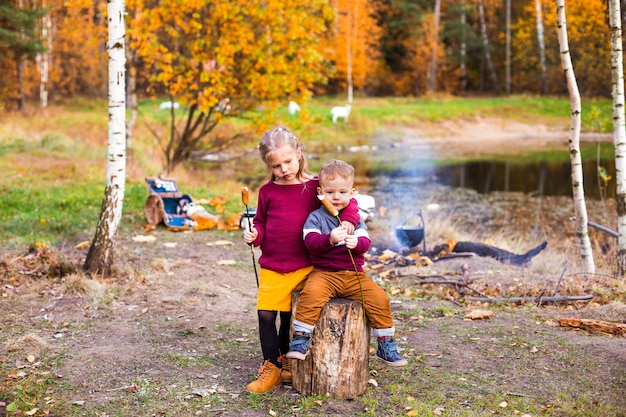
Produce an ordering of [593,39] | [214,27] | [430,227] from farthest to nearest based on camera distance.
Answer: [593,39], [214,27], [430,227]

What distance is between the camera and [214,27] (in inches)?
555

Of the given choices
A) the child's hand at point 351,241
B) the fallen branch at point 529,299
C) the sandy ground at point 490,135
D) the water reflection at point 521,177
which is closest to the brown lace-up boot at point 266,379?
the child's hand at point 351,241

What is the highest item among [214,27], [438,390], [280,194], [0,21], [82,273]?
[0,21]

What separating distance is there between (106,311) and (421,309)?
3.07 meters

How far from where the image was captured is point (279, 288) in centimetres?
470

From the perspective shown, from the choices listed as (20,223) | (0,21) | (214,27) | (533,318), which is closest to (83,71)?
(0,21)

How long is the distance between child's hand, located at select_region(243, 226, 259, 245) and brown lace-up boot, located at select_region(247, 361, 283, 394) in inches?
34.4

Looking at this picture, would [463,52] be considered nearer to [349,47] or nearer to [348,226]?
[349,47]

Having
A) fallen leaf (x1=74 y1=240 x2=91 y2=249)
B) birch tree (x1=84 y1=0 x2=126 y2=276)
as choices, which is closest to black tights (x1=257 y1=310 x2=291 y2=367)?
birch tree (x1=84 y1=0 x2=126 y2=276)

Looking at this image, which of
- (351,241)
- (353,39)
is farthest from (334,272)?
(353,39)

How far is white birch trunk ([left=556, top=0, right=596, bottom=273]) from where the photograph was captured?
7629mm

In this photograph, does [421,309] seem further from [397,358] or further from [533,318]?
[397,358]

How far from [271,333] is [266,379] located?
1.04ft

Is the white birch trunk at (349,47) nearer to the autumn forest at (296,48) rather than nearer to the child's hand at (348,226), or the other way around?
the autumn forest at (296,48)
